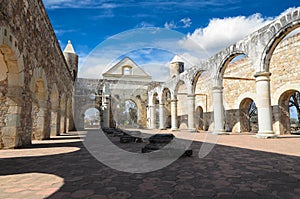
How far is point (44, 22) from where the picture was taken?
8148mm

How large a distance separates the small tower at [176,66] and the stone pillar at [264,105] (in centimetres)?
1582

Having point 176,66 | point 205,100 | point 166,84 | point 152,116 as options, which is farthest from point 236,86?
point 176,66

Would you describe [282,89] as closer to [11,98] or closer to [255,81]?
[255,81]

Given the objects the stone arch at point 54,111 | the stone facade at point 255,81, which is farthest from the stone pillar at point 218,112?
the stone arch at point 54,111

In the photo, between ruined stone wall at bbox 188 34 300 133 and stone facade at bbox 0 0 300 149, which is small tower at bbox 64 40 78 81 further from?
ruined stone wall at bbox 188 34 300 133

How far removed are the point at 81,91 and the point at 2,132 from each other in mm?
16618

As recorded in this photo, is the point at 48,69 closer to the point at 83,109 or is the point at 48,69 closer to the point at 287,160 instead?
the point at 287,160

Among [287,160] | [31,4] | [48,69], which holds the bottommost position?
[287,160]

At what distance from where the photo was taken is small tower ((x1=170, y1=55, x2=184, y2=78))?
24047 millimetres

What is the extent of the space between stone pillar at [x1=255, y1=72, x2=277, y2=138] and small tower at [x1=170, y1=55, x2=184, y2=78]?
1582cm

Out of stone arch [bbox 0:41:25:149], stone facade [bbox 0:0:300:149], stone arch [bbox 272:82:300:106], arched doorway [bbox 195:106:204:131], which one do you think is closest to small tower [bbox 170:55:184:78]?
stone facade [bbox 0:0:300:149]

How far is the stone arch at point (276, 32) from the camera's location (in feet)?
23.4

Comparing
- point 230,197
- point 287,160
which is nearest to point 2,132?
point 230,197

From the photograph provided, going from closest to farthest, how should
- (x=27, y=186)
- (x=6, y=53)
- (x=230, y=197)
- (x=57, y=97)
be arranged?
(x=230, y=197) < (x=27, y=186) < (x=6, y=53) < (x=57, y=97)
